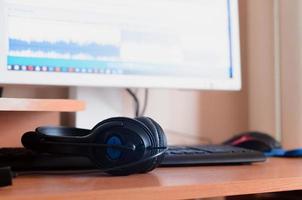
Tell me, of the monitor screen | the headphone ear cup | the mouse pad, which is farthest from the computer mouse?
the headphone ear cup

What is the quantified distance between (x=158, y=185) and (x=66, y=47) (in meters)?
0.46

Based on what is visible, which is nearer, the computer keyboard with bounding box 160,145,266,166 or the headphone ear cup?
the headphone ear cup

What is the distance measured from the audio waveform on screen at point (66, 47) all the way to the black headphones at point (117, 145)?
28 centimetres

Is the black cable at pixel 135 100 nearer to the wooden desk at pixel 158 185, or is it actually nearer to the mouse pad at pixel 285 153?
the mouse pad at pixel 285 153

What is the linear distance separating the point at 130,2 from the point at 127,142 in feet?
1.44

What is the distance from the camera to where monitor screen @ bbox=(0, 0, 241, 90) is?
80cm

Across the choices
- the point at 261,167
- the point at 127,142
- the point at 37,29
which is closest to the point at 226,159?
the point at 261,167

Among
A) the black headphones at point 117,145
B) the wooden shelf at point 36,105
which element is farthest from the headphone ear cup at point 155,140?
the wooden shelf at point 36,105

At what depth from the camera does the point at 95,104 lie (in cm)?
99

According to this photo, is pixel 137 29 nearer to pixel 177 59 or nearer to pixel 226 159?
pixel 177 59

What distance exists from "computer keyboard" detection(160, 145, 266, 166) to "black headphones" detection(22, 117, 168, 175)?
10 cm

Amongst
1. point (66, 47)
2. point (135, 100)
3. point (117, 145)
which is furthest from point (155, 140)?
point (135, 100)

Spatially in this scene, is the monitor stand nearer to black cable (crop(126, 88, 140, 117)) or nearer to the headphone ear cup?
black cable (crop(126, 88, 140, 117))

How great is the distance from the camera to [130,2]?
0.90m
